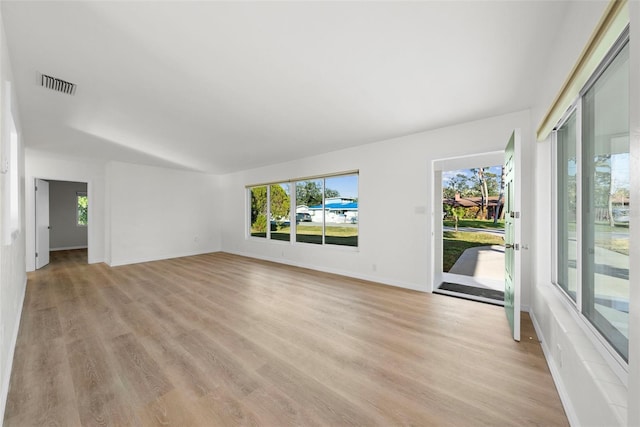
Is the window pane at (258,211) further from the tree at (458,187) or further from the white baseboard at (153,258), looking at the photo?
the tree at (458,187)

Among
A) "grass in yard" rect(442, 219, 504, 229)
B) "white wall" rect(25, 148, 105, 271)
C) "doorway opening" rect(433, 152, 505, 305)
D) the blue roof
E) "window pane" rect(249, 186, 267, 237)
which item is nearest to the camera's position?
"doorway opening" rect(433, 152, 505, 305)

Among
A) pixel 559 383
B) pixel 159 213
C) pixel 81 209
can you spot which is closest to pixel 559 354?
pixel 559 383

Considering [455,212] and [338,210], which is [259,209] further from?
[455,212]

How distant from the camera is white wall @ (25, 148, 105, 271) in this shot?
5109 millimetres

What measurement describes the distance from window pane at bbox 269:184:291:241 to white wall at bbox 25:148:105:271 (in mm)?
4010

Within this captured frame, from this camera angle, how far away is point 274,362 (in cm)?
199

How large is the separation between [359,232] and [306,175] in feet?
5.83

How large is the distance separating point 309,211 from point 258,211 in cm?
188

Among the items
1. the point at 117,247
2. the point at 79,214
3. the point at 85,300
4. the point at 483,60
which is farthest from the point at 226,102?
the point at 79,214

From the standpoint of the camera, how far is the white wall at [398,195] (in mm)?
3395

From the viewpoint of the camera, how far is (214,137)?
4.06 metres

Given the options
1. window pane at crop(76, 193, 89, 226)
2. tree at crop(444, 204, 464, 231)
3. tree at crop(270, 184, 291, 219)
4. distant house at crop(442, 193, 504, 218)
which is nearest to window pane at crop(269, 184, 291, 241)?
tree at crop(270, 184, 291, 219)

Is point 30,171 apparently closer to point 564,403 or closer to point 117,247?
point 117,247

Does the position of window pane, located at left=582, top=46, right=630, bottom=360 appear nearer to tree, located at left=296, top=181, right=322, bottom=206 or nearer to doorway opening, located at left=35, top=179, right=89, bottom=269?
tree, located at left=296, top=181, right=322, bottom=206
